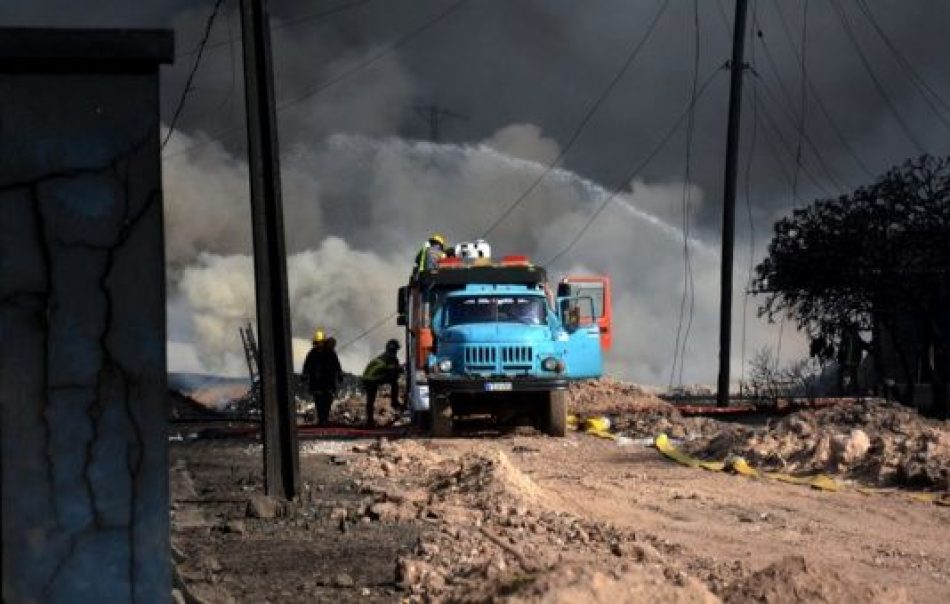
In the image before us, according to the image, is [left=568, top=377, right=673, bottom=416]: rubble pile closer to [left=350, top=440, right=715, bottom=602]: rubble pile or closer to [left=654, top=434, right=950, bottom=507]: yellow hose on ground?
Answer: [left=654, top=434, right=950, bottom=507]: yellow hose on ground

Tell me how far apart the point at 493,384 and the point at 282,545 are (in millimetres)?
12895

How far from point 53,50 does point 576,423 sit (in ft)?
76.5

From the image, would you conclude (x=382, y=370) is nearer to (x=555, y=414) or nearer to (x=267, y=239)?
(x=555, y=414)

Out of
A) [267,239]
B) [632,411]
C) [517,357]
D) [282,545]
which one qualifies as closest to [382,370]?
[517,357]

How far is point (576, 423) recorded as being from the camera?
1059 inches

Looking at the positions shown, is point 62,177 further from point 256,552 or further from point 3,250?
point 256,552

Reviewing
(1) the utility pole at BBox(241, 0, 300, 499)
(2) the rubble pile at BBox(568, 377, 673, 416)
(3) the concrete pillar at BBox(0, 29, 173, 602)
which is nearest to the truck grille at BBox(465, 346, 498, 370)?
(2) the rubble pile at BBox(568, 377, 673, 416)

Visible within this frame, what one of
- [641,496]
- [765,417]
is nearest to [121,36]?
[641,496]

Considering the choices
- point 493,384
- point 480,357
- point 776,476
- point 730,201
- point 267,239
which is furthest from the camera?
point 730,201

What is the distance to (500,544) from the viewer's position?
9078 mm

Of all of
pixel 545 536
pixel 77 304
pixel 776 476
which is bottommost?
pixel 776 476

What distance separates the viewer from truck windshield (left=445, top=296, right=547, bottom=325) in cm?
2334

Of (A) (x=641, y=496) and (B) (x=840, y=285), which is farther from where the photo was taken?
(B) (x=840, y=285)

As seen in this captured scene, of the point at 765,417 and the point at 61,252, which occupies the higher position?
the point at 61,252
